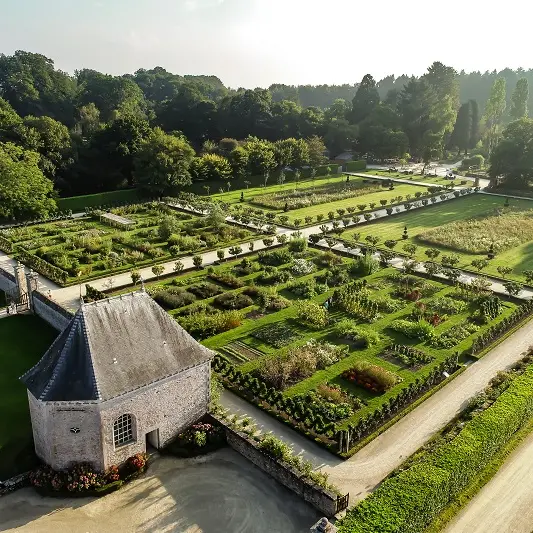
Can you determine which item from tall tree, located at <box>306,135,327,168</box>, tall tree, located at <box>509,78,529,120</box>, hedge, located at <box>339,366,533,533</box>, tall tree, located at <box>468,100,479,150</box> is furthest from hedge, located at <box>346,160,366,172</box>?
hedge, located at <box>339,366,533,533</box>

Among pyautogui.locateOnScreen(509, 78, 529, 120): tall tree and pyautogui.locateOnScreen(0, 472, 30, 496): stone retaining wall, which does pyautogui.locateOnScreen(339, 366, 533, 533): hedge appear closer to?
pyautogui.locateOnScreen(0, 472, 30, 496): stone retaining wall

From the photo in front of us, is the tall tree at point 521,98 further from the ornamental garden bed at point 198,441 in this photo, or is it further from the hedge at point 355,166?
the ornamental garden bed at point 198,441

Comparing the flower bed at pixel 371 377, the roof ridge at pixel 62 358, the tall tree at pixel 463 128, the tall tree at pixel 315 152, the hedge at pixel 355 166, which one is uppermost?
the tall tree at pixel 463 128

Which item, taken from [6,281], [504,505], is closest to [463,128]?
[6,281]

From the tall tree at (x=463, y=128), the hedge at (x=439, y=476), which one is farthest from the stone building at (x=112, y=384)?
the tall tree at (x=463, y=128)

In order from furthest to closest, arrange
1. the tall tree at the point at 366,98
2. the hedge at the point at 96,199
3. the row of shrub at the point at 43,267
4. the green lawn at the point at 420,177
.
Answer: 1. the tall tree at the point at 366,98
2. the green lawn at the point at 420,177
3. the hedge at the point at 96,199
4. the row of shrub at the point at 43,267

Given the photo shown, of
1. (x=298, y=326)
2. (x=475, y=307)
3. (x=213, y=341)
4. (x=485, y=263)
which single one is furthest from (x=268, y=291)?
(x=485, y=263)
